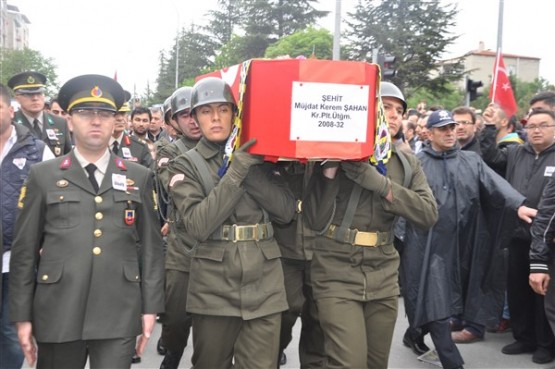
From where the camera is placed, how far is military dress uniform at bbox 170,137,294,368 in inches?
130

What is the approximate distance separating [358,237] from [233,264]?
A: 0.84 meters

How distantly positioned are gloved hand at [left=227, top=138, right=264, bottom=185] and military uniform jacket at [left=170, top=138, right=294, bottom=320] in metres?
0.04

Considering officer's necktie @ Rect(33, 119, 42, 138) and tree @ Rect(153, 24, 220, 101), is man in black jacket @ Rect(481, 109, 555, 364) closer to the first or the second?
officer's necktie @ Rect(33, 119, 42, 138)

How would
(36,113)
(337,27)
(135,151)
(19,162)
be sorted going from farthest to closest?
(337,27) → (135,151) → (36,113) → (19,162)

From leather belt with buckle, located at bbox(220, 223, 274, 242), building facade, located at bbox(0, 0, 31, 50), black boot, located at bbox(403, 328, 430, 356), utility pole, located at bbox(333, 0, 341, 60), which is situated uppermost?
building facade, located at bbox(0, 0, 31, 50)

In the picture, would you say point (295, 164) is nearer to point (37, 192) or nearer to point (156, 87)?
point (37, 192)

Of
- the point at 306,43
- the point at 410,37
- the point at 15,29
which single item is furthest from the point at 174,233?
the point at 15,29

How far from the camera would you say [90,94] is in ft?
10.5

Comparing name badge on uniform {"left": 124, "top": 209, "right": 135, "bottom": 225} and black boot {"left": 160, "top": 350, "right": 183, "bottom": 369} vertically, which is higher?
name badge on uniform {"left": 124, "top": 209, "right": 135, "bottom": 225}

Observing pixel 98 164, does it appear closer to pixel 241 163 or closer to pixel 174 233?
pixel 241 163

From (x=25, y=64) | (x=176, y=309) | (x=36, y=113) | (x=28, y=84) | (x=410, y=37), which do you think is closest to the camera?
(x=176, y=309)

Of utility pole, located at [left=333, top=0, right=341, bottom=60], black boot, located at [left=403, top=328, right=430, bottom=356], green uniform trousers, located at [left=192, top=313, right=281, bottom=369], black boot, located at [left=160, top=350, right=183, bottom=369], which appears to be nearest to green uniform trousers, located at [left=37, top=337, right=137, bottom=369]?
green uniform trousers, located at [left=192, top=313, right=281, bottom=369]

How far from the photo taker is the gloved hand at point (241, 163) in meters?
3.21

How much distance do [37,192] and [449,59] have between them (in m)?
39.5
